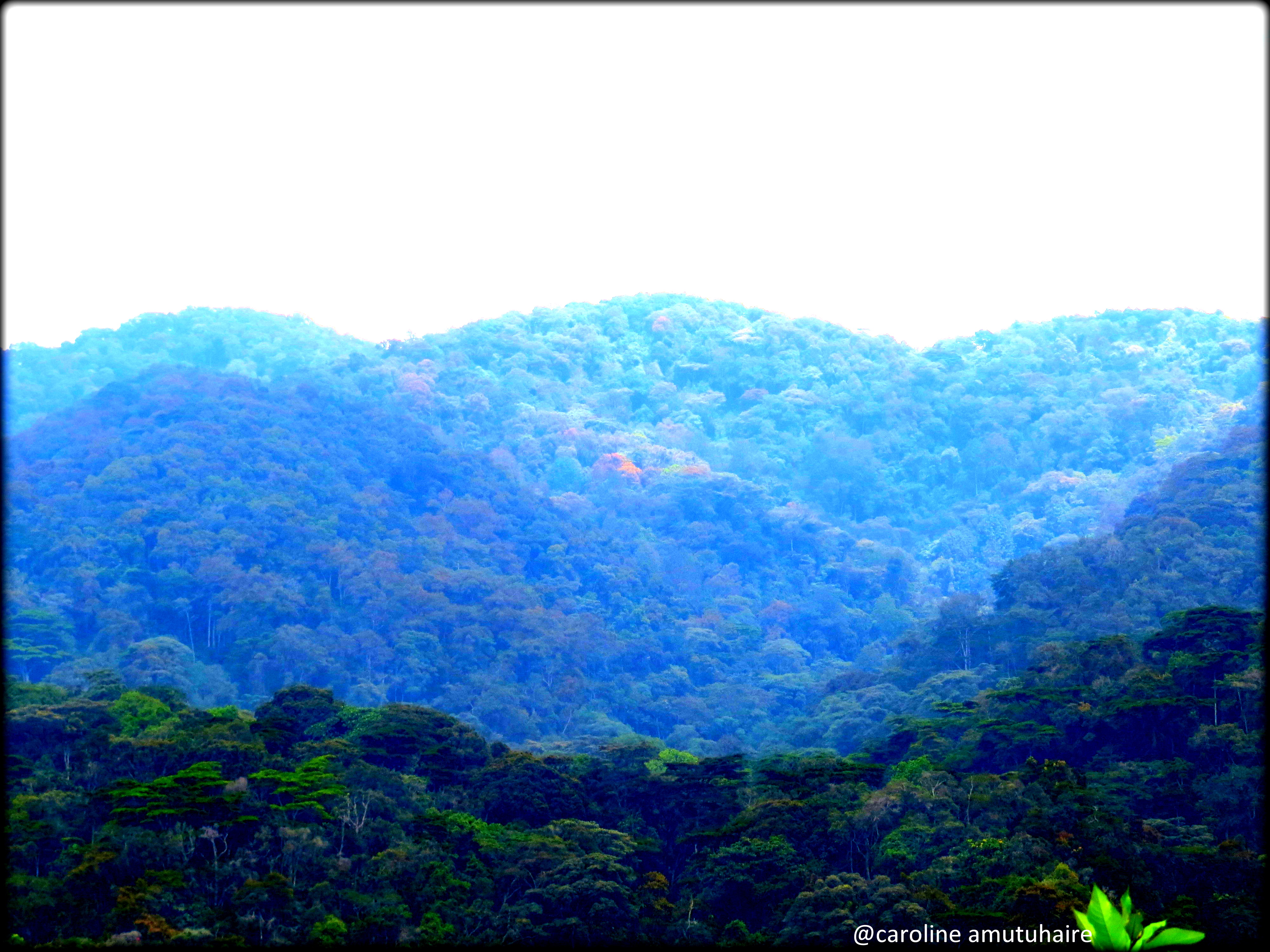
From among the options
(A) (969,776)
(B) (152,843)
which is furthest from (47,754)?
(A) (969,776)

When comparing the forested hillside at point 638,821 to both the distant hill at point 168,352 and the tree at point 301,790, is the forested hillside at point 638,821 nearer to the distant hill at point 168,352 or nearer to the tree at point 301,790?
the tree at point 301,790

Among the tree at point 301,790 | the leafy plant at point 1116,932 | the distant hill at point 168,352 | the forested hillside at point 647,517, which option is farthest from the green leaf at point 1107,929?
the distant hill at point 168,352

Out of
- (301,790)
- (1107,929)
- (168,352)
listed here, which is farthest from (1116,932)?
(168,352)

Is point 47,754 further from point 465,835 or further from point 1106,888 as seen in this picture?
point 1106,888

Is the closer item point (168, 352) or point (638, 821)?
point (638, 821)

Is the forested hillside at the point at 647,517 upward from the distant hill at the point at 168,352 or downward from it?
downward

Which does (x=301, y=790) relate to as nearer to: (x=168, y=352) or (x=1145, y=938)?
(x=1145, y=938)

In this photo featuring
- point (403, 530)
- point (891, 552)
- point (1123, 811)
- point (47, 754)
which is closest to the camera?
point (1123, 811)
